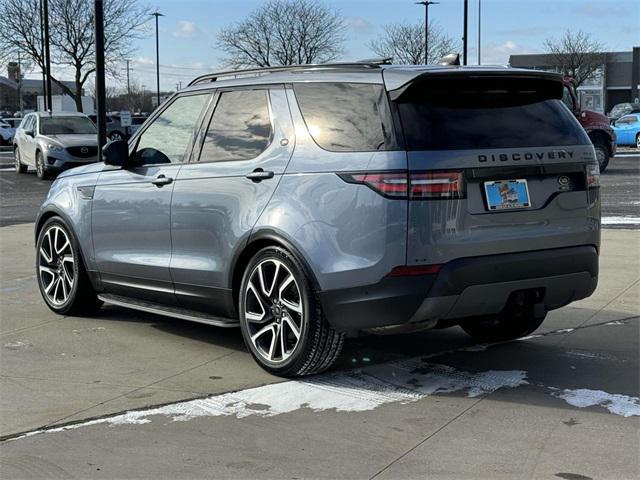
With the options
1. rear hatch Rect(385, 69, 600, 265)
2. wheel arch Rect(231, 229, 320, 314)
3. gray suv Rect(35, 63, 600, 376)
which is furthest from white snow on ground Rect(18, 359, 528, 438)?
rear hatch Rect(385, 69, 600, 265)

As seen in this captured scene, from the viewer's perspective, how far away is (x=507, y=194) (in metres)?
4.77

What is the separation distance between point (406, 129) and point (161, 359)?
7.46ft

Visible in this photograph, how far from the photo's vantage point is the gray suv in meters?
4.58

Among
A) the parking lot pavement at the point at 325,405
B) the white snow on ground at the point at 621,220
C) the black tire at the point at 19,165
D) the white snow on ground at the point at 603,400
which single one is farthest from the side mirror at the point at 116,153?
the black tire at the point at 19,165

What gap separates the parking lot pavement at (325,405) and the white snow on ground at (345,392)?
12mm

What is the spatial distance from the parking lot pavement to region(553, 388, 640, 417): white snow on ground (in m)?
0.01

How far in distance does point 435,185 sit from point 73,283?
343cm

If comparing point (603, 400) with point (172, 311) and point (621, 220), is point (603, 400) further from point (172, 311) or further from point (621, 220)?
point (621, 220)

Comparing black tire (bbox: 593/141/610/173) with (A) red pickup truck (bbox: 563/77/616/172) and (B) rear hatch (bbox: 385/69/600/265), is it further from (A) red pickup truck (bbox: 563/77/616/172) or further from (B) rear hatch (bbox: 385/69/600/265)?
(B) rear hatch (bbox: 385/69/600/265)

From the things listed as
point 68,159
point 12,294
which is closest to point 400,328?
point 12,294

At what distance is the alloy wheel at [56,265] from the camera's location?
273 inches

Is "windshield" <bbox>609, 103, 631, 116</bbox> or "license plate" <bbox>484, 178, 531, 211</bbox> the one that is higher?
"windshield" <bbox>609, 103, 631, 116</bbox>

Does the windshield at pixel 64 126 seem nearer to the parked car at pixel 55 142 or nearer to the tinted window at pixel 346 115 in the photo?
the parked car at pixel 55 142

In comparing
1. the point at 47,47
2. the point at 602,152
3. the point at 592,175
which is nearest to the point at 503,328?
the point at 592,175
